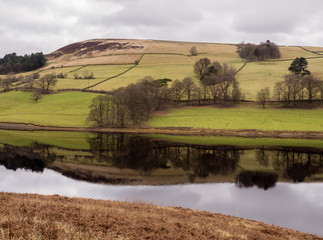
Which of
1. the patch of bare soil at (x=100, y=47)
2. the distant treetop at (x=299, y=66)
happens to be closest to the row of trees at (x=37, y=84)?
the patch of bare soil at (x=100, y=47)

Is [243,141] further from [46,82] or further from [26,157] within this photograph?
[46,82]

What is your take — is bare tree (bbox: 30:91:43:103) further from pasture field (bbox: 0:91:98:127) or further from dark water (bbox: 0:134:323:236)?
dark water (bbox: 0:134:323:236)

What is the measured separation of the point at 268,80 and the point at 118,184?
85772 millimetres

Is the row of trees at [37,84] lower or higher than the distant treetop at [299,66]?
lower

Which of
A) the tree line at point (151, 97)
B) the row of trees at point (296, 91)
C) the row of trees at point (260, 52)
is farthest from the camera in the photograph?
the row of trees at point (260, 52)

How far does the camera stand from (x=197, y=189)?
81.1ft

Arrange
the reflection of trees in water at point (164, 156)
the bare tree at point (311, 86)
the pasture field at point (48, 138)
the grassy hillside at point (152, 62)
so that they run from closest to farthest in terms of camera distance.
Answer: the reflection of trees in water at point (164, 156)
the pasture field at point (48, 138)
the bare tree at point (311, 86)
the grassy hillside at point (152, 62)

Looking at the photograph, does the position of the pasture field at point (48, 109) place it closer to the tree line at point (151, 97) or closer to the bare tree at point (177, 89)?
the tree line at point (151, 97)

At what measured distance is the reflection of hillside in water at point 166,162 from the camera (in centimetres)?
2869

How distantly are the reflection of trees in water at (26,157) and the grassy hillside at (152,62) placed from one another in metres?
50.7

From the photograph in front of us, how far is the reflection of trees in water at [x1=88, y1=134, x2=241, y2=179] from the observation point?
32.7m

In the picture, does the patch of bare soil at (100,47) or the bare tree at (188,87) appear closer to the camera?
the bare tree at (188,87)

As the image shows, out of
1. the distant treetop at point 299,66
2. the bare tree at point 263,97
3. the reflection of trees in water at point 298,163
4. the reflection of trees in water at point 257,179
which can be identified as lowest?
the reflection of trees in water at point 298,163

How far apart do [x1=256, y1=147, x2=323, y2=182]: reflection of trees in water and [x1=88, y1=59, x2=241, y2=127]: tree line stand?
1330 inches
